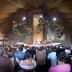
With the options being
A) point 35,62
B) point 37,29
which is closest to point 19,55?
point 35,62

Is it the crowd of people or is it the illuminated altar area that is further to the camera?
the illuminated altar area

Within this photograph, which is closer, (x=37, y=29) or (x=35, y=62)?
(x=35, y=62)

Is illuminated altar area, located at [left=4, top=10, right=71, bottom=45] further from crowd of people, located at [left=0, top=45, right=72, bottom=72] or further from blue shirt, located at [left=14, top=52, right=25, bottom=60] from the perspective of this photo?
blue shirt, located at [left=14, top=52, right=25, bottom=60]

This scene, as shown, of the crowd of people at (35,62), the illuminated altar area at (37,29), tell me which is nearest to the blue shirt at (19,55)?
the crowd of people at (35,62)

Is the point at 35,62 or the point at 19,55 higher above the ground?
the point at 19,55

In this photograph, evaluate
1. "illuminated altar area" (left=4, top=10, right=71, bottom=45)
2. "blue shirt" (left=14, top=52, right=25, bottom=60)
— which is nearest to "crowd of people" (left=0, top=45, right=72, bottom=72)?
"blue shirt" (left=14, top=52, right=25, bottom=60)

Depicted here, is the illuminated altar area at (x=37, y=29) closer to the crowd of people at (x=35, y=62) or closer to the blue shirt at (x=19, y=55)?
the crowd of people at (x=35, y=62)

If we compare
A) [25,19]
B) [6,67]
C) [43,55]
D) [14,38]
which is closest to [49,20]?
[25,19]

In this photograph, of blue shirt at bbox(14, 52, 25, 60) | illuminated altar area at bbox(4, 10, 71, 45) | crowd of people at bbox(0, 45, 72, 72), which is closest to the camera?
crowd of people at bbox(0, 45, 72, 72)

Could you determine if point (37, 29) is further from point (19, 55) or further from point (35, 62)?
point (35, 62)

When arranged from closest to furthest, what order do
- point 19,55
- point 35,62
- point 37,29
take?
1. point 35,62
2. point 19,55
3. point 37,29

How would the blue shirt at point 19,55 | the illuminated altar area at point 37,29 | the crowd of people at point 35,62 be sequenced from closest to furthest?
the crowd of people at point 35,62, the blue shirt at point 19,55, the illuminated altar area at point 37,29

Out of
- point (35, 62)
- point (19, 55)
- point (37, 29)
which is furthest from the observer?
point (37, 29)

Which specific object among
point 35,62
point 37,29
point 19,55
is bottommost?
point 35,62
